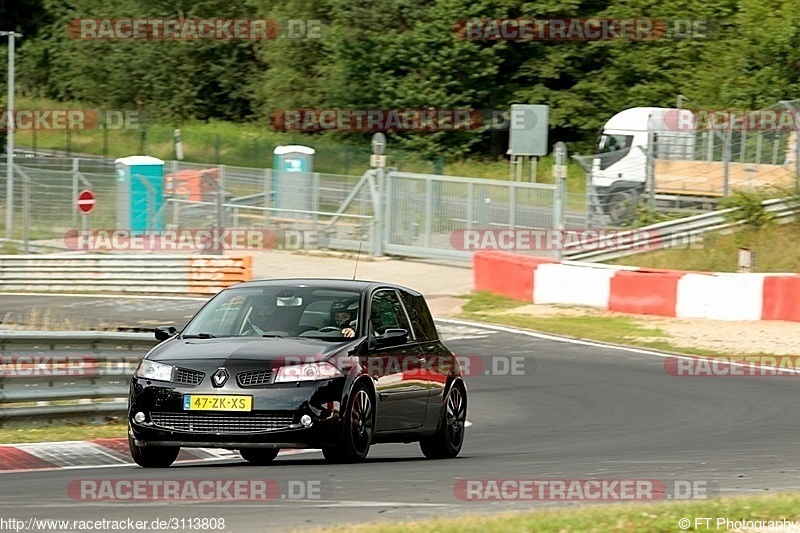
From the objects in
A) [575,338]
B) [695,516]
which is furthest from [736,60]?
[695,516]

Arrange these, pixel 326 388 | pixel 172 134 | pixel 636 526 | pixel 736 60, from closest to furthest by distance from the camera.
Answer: pixel 636 526, pixel 326 388, pixel 736 60, pixel 172 134

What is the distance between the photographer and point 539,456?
38.3 ft

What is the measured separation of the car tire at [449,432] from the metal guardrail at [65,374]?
3438 millimetres

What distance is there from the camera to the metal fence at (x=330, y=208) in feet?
105

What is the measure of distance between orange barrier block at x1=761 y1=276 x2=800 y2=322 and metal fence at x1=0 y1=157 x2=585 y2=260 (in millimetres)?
7715

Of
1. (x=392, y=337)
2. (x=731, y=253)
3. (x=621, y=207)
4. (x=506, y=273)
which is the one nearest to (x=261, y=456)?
(x=392, y=337)

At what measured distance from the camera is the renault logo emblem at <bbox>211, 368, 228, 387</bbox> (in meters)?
10.2

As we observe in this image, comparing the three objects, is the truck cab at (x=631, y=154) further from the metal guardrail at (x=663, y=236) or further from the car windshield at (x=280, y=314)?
the car windshield at (x=280, y=314)

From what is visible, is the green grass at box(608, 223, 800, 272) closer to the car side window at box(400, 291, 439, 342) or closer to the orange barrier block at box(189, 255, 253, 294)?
the orange barrier block at box(189, 255, 253, 294)

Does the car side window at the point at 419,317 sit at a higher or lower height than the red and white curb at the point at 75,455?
higher

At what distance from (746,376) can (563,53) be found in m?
37.6

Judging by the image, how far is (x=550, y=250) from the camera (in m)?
30.7

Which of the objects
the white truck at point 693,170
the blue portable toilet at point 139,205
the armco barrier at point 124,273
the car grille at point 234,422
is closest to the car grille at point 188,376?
the car grille at point 234,422

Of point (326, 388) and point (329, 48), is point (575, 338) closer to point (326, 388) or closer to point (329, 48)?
point (326, 388)
